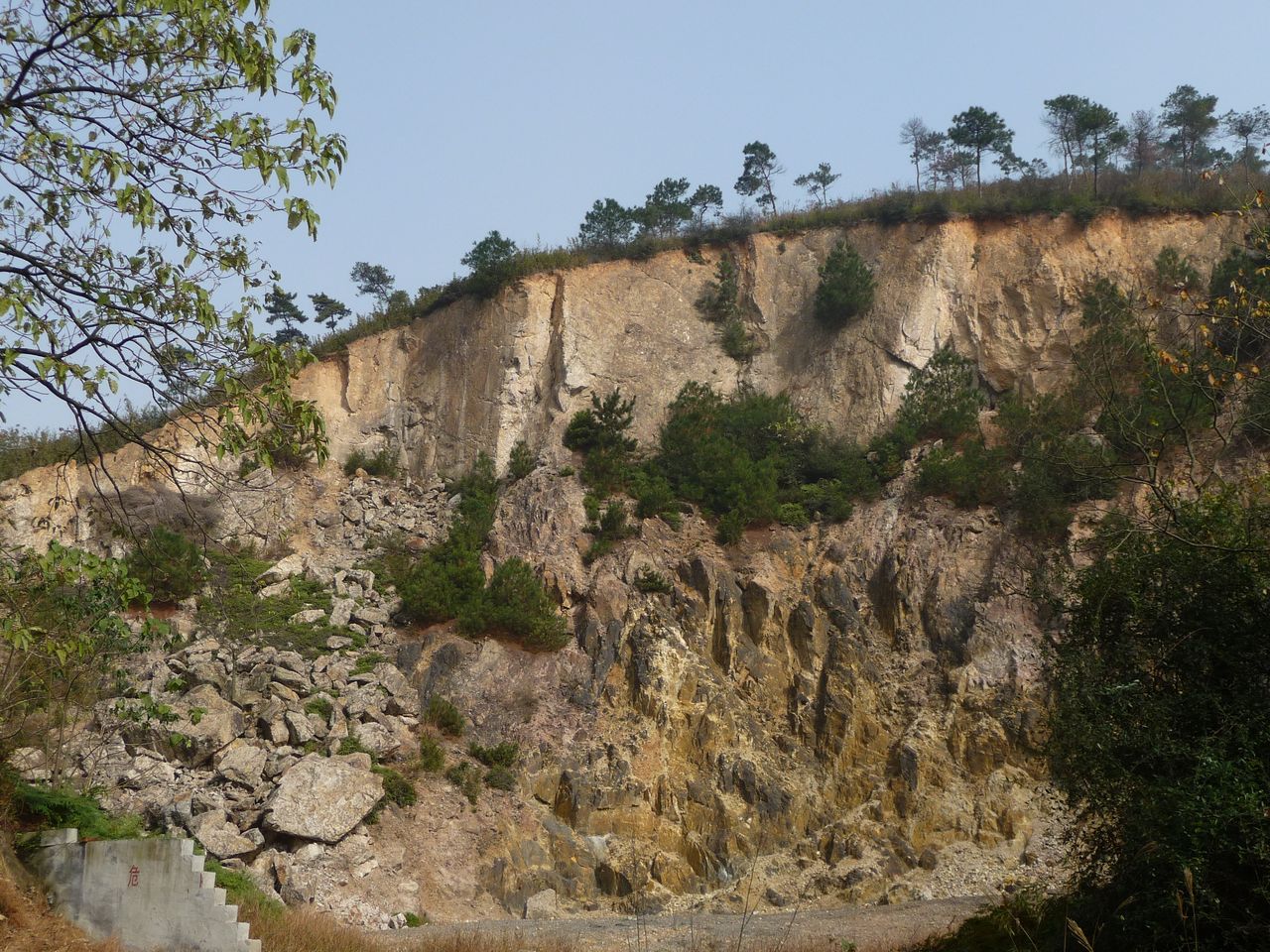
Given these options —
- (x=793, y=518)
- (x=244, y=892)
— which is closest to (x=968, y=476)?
(x=793, y=518)

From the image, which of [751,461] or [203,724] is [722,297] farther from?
[203,724]

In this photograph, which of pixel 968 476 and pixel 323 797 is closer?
pixel 323 797

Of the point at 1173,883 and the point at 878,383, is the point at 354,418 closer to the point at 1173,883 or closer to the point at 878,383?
the point at 878,383

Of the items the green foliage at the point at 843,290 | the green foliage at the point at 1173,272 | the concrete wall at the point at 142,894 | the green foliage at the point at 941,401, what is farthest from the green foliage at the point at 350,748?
the green foliage at the point at 1173,272

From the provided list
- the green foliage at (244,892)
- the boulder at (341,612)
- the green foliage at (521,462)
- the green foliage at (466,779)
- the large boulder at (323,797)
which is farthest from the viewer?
the green foliage at (521,462)

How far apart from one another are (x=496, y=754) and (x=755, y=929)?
686 cm

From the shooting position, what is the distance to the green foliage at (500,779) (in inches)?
819

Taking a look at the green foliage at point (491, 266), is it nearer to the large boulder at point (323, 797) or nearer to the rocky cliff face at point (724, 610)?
the rocky cliff face at point (724, 610)

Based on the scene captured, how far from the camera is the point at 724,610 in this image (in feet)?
81.0

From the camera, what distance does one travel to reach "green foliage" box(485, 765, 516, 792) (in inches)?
819

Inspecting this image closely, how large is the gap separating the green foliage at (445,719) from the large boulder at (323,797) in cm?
235

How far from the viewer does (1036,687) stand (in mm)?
21984

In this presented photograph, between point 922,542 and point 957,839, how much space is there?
7647 millimetres

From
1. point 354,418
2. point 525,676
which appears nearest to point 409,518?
point 354,418
